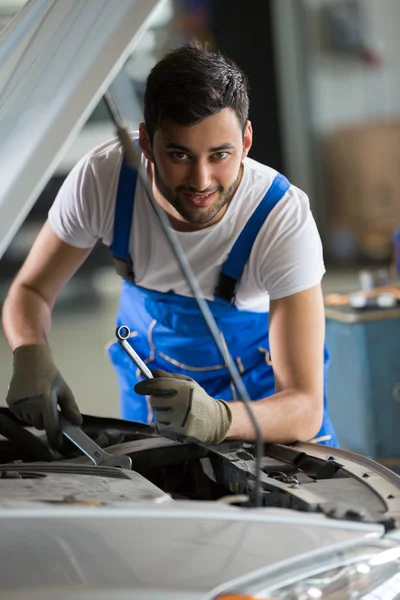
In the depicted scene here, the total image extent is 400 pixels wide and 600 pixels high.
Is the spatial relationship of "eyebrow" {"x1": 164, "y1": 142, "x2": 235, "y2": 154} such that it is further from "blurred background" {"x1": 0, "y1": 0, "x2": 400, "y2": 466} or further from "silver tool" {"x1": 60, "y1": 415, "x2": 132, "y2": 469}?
"blurred background" {"x1": 0, "y1": 0, "x2": 400, "y2": 466}

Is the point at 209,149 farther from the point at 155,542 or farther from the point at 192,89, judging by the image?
the point at 155,542

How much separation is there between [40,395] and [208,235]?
0.50 m

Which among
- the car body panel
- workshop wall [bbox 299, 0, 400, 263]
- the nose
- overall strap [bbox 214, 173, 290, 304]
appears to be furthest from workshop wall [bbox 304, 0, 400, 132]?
the car body panel

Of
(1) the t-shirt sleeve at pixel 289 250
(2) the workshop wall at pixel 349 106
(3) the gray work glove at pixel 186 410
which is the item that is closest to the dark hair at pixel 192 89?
(1) the t-shirt sleeve at pixel 289 250

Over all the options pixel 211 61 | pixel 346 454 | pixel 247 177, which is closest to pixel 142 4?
pixel 211 61

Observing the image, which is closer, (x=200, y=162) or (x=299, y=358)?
(x=200, y=162)

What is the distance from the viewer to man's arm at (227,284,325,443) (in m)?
1.70

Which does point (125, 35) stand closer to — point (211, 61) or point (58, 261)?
point (211, 61)

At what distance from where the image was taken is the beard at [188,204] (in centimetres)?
169

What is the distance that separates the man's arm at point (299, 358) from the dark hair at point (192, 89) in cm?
39

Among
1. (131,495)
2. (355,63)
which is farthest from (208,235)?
(355,63)

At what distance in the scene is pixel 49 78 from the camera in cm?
A: 133

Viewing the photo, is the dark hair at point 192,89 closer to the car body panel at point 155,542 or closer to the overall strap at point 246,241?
the overall strap at point 246,241

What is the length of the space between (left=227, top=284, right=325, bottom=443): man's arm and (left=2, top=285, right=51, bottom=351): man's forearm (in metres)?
0.53
